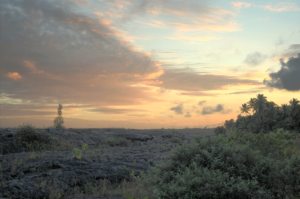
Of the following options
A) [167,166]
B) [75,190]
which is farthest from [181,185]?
[75,190]

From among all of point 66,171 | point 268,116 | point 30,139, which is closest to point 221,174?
point 66,171

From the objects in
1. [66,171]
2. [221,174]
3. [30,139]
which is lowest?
[66,171]

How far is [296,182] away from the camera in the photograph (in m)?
10.8

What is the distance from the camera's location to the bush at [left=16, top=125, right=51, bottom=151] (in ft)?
72.3

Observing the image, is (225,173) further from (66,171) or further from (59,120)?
(59,120)

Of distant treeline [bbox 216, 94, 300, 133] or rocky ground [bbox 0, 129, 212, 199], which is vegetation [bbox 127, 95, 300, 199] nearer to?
rocky ground [bbox 0, 129, 212, 199]

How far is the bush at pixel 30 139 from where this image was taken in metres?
22.0

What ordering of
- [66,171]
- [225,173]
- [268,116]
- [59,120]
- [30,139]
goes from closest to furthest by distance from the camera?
[225,173] → [66,171] → [268,116] → [30,139] → [59,120]

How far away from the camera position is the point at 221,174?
32.8ft

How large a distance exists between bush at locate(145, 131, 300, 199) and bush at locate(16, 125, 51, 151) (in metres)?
11.6

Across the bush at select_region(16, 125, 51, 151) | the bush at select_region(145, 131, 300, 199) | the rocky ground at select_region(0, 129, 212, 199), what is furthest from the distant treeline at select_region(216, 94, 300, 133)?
the bush at select_region(16, 125, 51, 151)

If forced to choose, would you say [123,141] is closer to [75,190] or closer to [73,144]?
[73,144]

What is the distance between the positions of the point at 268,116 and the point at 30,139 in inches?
437

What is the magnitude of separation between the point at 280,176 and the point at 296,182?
14.7 inches
